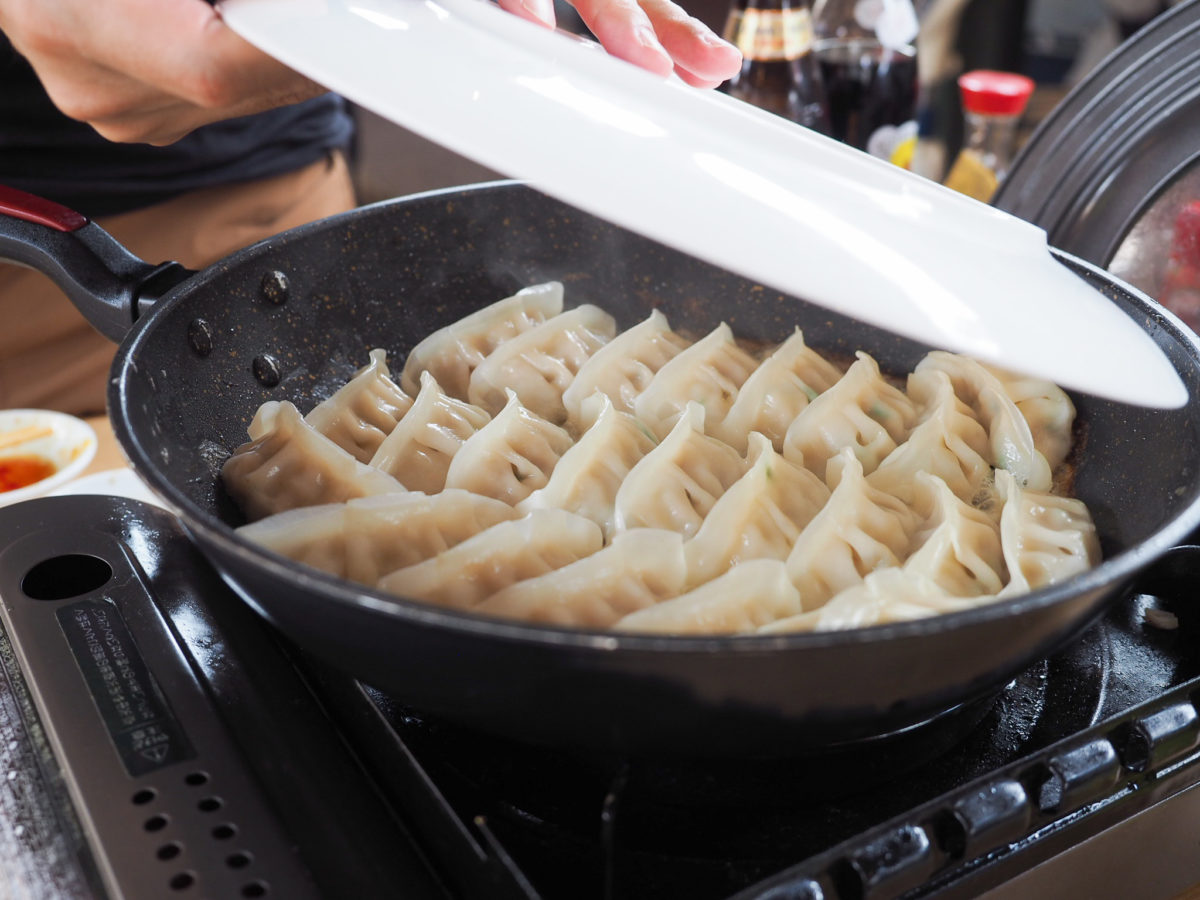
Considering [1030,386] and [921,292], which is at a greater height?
[921,292]

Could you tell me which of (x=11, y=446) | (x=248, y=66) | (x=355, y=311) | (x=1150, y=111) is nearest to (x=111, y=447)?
(x=11, y=446)

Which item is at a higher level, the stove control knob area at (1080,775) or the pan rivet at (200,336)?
the stove control knob area at (1080,775)

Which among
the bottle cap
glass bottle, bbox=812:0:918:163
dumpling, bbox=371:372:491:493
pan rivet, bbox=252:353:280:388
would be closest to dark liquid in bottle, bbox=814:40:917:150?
glass bottle, bbox=812:0:918:163

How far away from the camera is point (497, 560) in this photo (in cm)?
106

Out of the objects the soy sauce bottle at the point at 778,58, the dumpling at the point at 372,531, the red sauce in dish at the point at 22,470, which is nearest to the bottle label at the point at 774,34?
the soy sauce bottle at the point at 778,58

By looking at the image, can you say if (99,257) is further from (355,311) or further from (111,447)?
(111,447)

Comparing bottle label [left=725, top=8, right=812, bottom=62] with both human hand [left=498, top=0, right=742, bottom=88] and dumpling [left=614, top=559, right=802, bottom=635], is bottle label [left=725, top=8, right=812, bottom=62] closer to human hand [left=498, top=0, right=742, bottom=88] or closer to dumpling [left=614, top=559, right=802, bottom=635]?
human hand [left=498, top=0, right=742, bottom=88]

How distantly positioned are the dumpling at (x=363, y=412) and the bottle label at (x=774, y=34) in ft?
3.35

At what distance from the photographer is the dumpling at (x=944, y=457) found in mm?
1307

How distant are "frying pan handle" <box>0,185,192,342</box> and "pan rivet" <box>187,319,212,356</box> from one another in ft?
0.23

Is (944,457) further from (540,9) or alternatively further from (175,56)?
(175,56)

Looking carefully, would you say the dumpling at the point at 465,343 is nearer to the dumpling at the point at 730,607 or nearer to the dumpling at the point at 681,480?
the dumpling at the point at 681,480

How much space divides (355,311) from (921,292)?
0.98 metres

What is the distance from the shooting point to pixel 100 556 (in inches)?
45.7
